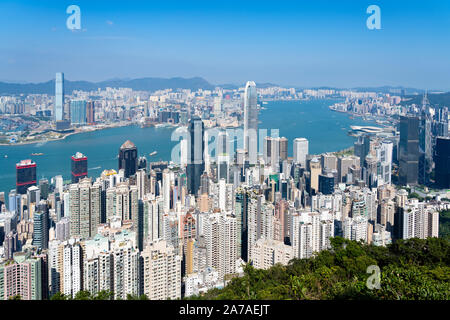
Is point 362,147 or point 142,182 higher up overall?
point 362,147

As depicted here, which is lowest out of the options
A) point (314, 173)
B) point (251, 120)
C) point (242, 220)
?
point (242, 220)

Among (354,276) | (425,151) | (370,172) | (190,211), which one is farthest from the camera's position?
(425,151)

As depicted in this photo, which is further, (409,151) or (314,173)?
(409,151)

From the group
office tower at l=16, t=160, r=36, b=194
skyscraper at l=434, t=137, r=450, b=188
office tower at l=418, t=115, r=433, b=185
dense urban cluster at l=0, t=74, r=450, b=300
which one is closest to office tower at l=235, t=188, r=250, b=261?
dense urban cluster at l=0, t=74, r=450, b=300

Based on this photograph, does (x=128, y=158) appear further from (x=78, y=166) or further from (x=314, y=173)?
(x=314, y=173)

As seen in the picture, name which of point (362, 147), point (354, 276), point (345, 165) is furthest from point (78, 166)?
point (362, 147)
